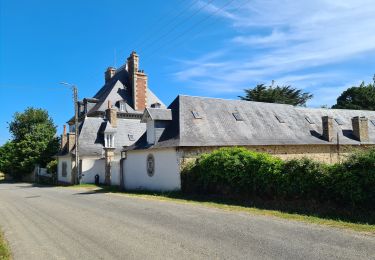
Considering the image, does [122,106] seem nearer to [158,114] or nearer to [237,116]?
[237,116]

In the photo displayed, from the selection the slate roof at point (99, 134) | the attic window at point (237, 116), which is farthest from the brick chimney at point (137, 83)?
the attic window at point (237, 116)

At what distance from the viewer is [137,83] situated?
143 ft

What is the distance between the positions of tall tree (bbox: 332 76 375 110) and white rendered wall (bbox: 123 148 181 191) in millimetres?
36892

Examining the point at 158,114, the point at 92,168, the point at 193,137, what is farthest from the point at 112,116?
the point at 193,137

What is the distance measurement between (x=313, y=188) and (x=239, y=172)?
363 cm

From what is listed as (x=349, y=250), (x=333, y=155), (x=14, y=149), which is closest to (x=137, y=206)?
(x=349, y=250)

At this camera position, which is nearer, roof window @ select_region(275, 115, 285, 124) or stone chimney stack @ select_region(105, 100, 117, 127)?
roof window @ select_region(275, 115, 285, 124)

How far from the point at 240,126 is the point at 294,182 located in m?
10.4

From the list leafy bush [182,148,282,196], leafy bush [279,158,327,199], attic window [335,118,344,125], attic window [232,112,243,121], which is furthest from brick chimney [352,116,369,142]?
leafy bush [279,158,327,199]

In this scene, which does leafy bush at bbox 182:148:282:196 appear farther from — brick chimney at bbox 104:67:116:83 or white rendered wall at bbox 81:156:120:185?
brick chimney at bbox 104:67:116:83

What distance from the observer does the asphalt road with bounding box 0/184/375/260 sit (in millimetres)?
6375

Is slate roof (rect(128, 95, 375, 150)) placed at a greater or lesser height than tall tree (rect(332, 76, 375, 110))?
lesser

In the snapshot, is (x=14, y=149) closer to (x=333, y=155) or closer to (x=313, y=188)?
(x=333, y=155)

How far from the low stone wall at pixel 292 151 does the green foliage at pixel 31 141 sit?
2634 centimetres
